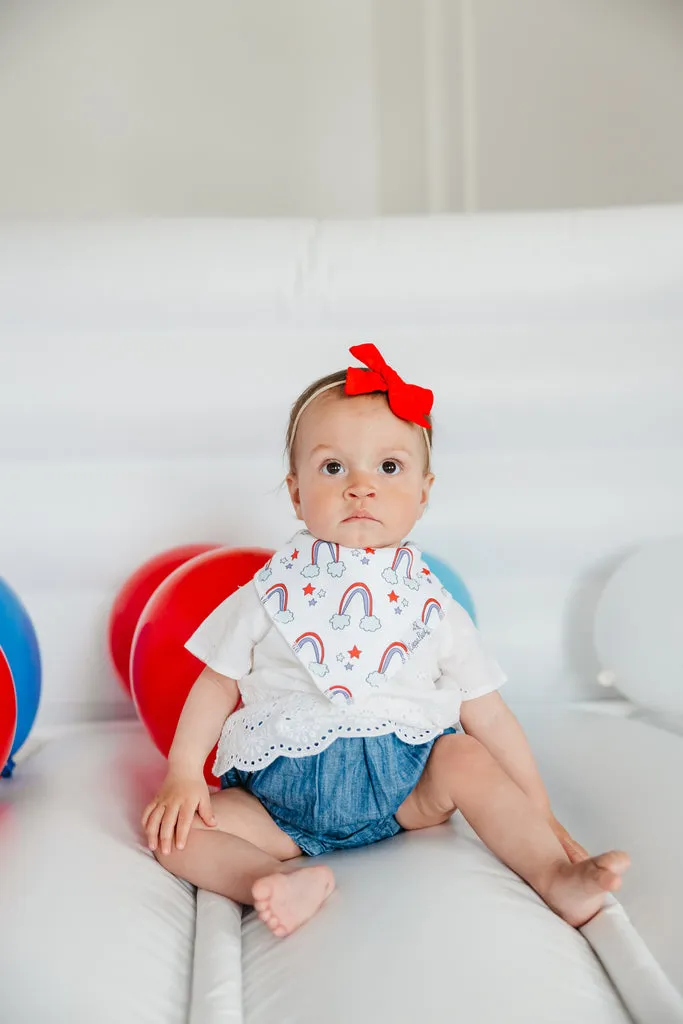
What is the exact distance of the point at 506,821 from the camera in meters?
1.05

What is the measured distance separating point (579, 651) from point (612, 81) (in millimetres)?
1367

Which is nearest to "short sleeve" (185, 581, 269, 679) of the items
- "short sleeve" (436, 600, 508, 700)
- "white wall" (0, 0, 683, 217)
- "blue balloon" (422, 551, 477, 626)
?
"short sleeve" (436, 600, 508, 700)

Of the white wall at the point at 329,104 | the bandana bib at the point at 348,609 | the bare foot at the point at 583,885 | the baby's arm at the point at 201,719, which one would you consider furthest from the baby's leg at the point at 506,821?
the white wall at the point at 329,104

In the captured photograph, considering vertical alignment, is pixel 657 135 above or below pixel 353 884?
above

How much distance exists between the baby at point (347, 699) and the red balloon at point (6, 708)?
20 cm

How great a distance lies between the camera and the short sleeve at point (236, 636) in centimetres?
113

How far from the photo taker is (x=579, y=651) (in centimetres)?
165

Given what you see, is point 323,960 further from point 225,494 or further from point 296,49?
point 296,49

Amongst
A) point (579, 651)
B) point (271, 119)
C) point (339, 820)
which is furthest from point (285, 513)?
point (271, 119)

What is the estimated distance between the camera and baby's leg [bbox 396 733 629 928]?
37.1 inches

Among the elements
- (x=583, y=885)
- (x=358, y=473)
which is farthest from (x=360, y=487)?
(x=583, y=885)

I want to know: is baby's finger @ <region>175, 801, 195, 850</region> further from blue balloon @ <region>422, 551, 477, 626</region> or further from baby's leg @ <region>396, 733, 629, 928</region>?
blue balloon @ <region>422, 551, 477, 626</region>

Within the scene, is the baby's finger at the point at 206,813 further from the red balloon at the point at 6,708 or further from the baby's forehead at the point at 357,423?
the baby's forehead at the point at 357,423

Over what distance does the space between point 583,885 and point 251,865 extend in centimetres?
32
